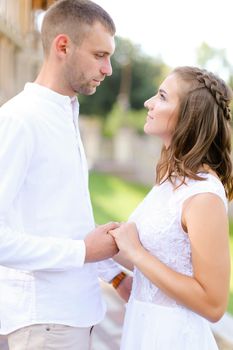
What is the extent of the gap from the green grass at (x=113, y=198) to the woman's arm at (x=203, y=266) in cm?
852

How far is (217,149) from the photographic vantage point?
6.88ft

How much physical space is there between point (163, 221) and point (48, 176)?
47cm

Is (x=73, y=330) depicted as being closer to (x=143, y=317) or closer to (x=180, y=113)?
(x=143, y=317)

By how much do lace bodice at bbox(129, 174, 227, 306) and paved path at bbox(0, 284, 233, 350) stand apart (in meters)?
1.86

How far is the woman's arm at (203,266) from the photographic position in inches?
71.9

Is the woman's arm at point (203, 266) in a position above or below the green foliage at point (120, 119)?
above

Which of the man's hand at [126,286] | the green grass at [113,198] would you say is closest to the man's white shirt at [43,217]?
the man's hand at [126,286]

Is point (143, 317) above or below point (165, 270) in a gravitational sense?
below

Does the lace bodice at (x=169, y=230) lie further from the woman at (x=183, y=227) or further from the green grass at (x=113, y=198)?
the green grass at (x=113, y=198)

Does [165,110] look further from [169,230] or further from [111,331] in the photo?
[111,331]

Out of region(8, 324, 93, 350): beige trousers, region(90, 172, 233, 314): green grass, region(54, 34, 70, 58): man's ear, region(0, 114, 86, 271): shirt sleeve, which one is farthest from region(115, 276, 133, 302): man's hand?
region(90, 172, 233, 314): green grass

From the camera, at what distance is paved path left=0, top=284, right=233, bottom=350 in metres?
3.86

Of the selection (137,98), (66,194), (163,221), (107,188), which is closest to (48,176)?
(66,194)

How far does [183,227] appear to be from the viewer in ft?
6.43
